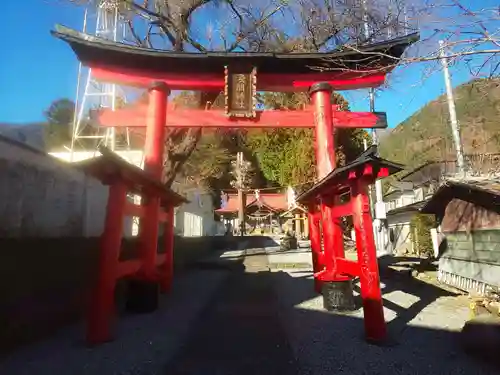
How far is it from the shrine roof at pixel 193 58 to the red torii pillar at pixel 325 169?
64cm

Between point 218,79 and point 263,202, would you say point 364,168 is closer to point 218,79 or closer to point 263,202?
point 218,79

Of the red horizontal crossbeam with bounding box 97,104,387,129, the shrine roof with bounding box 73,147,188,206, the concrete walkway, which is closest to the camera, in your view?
the concrete walkway

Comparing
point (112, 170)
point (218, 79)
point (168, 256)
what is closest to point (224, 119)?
point (218, 79)

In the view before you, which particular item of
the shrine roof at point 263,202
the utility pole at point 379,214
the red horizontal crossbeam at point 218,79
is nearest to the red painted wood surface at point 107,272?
the red horizontal crossbeam at point 218,79

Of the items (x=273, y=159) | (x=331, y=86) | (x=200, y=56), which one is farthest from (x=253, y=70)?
(x=273, y=159)

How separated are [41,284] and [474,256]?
10533 mm

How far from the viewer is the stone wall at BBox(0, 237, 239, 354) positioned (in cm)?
425

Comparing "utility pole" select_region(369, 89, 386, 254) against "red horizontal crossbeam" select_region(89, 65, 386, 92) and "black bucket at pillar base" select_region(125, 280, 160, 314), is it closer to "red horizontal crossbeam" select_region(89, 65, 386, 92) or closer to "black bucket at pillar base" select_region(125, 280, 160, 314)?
"red horizontal crossbeam" select_region(89, 65, 386, 92)

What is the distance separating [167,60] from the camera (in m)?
7.92

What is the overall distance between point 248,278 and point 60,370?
7.39 metres

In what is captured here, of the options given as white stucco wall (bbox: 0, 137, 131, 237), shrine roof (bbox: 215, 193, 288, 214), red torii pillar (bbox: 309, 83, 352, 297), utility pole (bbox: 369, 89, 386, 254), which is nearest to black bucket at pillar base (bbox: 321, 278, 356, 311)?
red torii pillar (bbox: 309, 83, 352, 297)

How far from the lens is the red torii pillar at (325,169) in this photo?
6.47 metres

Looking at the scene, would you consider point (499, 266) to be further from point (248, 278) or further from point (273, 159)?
point (273, 159)

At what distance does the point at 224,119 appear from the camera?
7.99 metres
